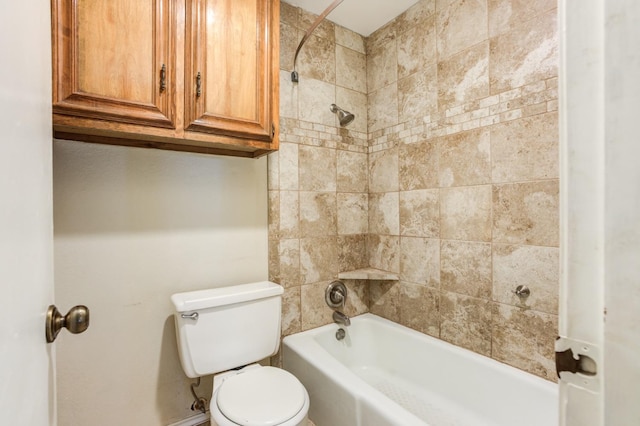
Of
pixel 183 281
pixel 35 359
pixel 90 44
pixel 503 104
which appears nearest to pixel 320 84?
pixel 503 104

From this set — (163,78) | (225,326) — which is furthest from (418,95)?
(225,326)

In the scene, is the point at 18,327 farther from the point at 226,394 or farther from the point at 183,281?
the point at 183,281

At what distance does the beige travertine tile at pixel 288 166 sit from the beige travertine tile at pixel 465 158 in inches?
33.2

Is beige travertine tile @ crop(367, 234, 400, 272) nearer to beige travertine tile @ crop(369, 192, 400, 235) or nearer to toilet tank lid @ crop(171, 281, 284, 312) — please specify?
beige travertine tile @ crop(369, 192, 400, 235)

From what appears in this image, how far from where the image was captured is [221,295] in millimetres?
1381

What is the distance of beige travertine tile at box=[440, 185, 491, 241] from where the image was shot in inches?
58.4

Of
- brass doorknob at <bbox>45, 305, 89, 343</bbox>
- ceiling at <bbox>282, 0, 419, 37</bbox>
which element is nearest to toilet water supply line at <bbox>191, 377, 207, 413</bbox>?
brass doorknob at <bbox>45, 305, 89, 343</bbox>

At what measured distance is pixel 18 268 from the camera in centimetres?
39

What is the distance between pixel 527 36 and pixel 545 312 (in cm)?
122

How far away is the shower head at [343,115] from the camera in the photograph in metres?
1.89

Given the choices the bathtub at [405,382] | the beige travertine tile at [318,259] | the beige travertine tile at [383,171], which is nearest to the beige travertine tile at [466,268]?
the bathtub at [405,382]

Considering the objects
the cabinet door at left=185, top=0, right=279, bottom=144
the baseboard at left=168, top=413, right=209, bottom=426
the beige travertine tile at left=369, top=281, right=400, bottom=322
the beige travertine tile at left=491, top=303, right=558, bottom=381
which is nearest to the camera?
the cabinet door at left=185, top=0, right=279, bottom=144

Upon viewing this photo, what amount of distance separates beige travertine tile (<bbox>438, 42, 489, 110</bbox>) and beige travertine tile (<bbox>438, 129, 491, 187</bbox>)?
19cm

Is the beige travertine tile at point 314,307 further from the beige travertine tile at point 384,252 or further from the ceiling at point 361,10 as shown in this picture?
the ceiling at point 361,10
